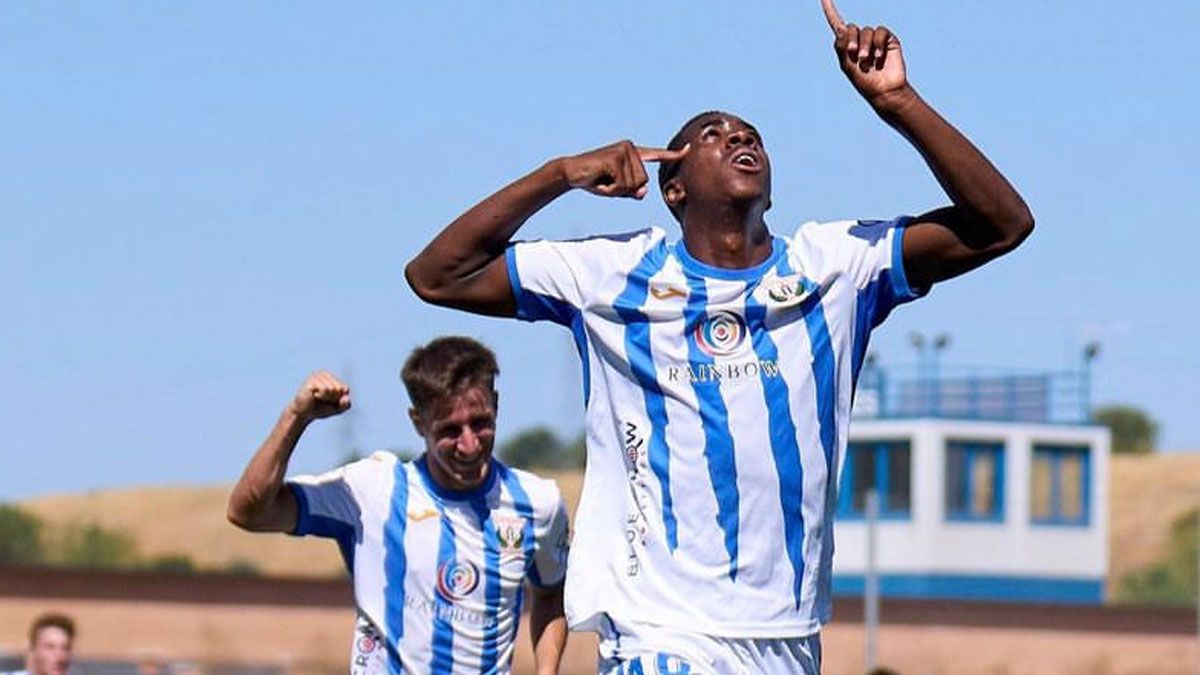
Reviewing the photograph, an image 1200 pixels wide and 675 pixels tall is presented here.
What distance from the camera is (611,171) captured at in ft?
24.0

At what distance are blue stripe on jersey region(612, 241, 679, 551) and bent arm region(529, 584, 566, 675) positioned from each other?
2.48 meters

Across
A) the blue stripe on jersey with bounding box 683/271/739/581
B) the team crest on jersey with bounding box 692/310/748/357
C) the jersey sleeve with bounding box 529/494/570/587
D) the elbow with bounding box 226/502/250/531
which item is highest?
the team crest on jersey with bounding box 692/310/748/357

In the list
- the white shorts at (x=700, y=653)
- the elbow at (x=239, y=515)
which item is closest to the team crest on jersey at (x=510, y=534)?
the elbow at (x=239, y=515)

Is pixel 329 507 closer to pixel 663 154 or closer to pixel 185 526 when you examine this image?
pixel 663 154

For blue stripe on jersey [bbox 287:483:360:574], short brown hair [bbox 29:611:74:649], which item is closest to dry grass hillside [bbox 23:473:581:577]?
short brown hair [bbox 29:611:74:649]

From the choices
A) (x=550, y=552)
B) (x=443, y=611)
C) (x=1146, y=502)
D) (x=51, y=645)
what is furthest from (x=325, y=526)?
(x=1146, y=502)

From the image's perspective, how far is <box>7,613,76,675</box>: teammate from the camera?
13672mm

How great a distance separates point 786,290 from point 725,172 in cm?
34

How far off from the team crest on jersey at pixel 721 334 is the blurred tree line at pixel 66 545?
73651mm

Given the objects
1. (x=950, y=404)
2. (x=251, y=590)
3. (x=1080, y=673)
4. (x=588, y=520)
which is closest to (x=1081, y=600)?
(x=950, y=404)

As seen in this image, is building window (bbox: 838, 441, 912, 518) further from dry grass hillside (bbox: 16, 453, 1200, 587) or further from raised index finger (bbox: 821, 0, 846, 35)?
raised index finger (bbox: 821, 0, 846, 35)

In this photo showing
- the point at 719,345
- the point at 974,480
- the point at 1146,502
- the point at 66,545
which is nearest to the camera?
the point at 719,345

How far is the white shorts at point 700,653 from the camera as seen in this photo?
7.36 metres

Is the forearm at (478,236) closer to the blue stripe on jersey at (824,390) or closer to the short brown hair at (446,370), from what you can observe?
the blue stripe on jersey at (824,390)
